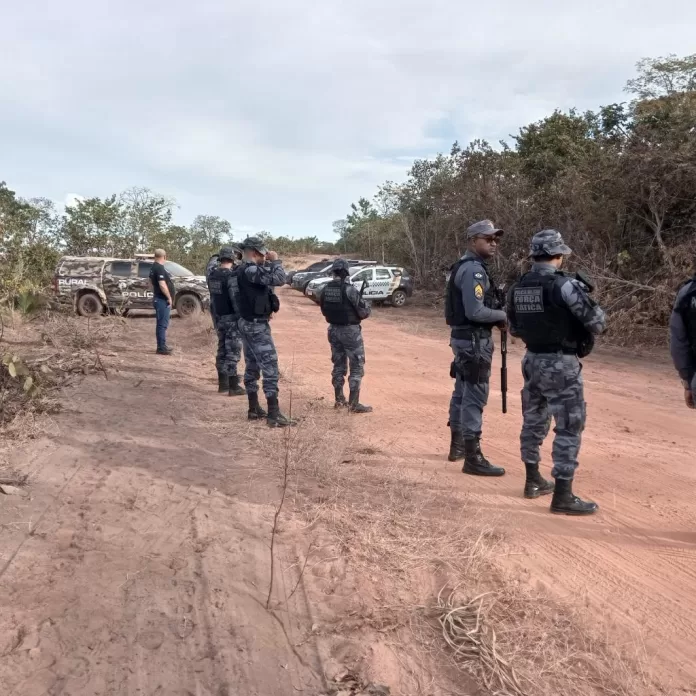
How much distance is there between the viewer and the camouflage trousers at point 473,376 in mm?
4852

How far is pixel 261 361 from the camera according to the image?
6.23 m

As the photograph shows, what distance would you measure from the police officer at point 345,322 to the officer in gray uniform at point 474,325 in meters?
1.92

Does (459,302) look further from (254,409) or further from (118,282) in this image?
(118,282)

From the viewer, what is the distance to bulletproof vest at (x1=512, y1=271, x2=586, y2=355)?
13.1 feet

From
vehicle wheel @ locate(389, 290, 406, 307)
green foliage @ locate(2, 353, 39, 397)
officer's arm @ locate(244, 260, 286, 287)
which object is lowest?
green foliage @ locate(2, 353, 39, 397)

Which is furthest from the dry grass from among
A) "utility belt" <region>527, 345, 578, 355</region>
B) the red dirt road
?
"utility belt" <region>527, 345, 578, 355</region>

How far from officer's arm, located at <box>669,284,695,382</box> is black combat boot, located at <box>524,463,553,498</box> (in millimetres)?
1201

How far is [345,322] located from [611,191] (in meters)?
9.31

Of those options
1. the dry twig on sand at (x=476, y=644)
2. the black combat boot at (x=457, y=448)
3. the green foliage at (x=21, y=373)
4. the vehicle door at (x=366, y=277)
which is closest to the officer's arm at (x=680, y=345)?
the dry twig on sand at (x=476, y=644)

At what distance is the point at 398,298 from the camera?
21812 millimetres

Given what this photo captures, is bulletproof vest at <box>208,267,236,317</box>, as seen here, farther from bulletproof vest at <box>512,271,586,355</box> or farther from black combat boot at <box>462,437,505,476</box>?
bulletproof vest at <box>512,271,586,355</box>

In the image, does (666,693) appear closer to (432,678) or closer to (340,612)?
(432,678)

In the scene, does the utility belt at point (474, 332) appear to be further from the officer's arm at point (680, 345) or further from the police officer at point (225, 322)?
the police officer at point (225, 322)

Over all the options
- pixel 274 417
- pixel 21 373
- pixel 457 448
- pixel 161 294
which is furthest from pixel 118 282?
pixel 457 448
